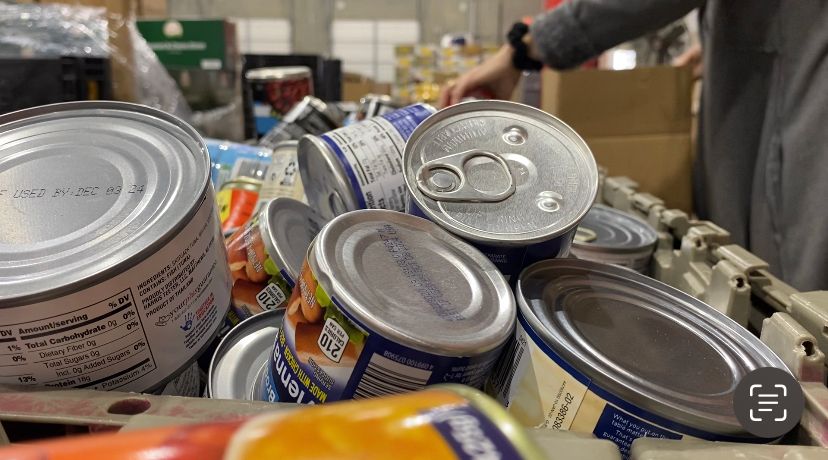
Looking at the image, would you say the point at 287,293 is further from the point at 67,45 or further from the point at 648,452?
the point at 67,45

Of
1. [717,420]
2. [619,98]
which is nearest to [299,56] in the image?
[619,98]

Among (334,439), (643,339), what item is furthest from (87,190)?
(643,339)

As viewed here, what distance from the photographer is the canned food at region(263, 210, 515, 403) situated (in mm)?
508

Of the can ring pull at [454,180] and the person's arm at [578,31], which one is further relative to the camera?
the person's arm at [578,31]

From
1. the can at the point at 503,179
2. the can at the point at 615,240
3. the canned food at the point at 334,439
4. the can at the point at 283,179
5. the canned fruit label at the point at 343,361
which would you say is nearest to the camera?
the canned food at the point at 334,439

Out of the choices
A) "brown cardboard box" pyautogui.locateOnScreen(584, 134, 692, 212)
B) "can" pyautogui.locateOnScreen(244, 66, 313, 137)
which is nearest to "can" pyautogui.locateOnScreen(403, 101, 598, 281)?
"brown cardboard box" pyautogui.locateOnScreen(584, 134, 692, 212)

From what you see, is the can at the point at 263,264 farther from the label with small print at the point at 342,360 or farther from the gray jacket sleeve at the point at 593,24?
the gray jacket sleeve at the point at 593,24

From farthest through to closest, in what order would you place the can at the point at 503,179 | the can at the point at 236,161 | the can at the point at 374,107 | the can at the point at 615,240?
the can at the point at 374,107
the can at the point at 236,161
the can at the point at 615,240
the can at the point at 503,179

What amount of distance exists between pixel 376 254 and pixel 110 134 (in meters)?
0.35

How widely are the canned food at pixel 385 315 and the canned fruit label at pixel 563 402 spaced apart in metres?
0.04

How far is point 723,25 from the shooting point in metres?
1.31

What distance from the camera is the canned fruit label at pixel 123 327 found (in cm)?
52

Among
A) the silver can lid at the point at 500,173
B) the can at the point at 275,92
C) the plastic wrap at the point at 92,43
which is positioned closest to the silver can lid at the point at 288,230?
the silver can lid at the point at 500,173

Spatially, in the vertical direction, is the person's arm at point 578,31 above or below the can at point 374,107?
above
